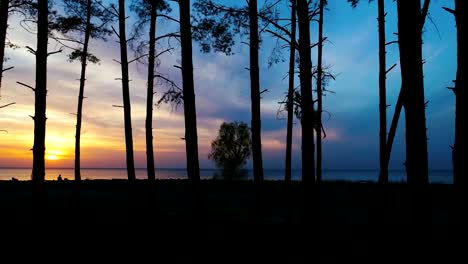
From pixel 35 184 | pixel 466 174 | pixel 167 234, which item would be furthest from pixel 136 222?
pixel 466 174

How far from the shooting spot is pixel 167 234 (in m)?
8.96

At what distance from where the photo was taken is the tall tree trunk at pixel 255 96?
1254 cm

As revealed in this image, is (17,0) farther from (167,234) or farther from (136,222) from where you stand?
(167,234)

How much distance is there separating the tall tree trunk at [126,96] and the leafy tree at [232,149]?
32597 millimetres

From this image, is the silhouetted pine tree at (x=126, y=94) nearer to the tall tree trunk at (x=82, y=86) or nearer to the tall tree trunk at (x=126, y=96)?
the tall tree trunk at (x=126, y=96)

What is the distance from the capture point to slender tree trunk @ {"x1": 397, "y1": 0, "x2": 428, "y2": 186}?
6512 millimetres

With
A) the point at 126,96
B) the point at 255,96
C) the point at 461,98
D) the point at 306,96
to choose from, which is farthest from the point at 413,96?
the point at 126,96

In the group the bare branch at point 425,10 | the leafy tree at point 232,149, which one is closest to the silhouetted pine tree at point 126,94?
the bare branch at point 425,10

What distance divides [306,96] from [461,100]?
4182mm

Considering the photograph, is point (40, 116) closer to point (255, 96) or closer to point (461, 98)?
point (255, 96)

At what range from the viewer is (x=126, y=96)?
16375 millimetres

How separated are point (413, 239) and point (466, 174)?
145 centimetres

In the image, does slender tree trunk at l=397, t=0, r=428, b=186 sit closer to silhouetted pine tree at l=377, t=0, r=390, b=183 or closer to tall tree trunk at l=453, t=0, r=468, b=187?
tall tree trunk at l=453, t=0, r=468, b=187

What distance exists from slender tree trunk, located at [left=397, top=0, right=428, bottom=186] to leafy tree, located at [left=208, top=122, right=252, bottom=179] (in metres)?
42.0
